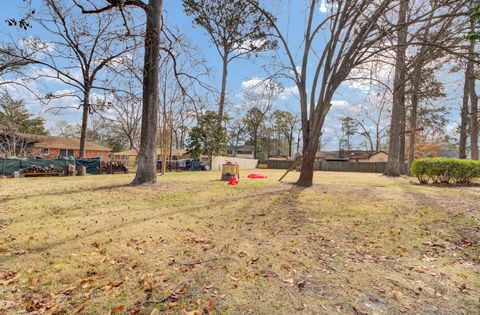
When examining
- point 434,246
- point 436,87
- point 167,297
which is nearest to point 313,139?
point 436,87

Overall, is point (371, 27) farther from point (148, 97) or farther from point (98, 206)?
point (98, 206)

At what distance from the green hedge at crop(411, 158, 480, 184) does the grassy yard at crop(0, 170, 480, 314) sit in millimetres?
4920

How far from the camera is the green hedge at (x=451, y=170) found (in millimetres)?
9844

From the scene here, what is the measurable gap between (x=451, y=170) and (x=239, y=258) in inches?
427

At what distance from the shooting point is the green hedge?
32.3ft

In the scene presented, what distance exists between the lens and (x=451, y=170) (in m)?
9.87

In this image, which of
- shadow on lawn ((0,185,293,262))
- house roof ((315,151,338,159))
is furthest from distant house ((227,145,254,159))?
shadow on lawn ((0,185,293,262))

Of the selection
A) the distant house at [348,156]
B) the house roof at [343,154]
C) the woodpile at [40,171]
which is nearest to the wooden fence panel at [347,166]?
the distant house at [348,156]

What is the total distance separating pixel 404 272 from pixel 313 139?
601cm

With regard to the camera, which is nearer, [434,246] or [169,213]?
[434,246]

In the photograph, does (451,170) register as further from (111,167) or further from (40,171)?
(40,171)

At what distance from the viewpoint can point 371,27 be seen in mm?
6887

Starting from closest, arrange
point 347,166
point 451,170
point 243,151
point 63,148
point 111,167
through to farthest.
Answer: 1. point 451,170
2. point 111,167
3. point 347,166
4. point 63,148
5. point 243,151

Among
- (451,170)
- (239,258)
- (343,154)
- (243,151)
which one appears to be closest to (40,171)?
(239,258)
